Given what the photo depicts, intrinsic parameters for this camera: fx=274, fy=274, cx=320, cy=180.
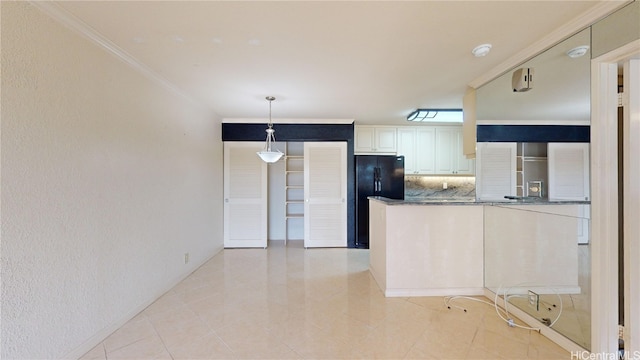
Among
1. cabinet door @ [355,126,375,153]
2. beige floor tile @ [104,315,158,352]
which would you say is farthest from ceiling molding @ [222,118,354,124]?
beige floor tile @ [104,315,158,352]

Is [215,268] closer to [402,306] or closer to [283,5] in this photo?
[402,306]

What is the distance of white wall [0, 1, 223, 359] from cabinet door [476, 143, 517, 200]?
3490mm

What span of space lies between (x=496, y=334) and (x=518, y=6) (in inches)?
92.6

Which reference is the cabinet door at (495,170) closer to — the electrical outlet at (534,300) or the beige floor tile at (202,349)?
the electrical outlet at (534,300)

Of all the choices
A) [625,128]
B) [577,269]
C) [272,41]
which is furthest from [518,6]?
[577,269]

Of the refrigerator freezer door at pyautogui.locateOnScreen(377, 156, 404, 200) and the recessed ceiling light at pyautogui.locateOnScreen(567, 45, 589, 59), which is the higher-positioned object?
the recessed ceiling light at pyautogui.locateOnScreen(567, 45, 589, 59)

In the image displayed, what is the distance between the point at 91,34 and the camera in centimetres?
199

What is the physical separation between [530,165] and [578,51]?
0.98 metres

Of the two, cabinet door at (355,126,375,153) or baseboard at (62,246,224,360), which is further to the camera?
cabinet door at (355,126,375,153)

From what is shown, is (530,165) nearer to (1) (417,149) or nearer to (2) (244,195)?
(1) (417,149)

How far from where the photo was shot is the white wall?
1.51 metres

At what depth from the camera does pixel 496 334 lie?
217cm

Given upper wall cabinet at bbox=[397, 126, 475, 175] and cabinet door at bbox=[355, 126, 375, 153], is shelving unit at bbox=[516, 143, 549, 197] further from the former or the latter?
cabinet door at bbox=[355, 126, 375, 153]

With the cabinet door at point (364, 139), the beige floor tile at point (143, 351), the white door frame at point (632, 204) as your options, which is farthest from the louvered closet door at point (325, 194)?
the white door frame at point (632, 204)
